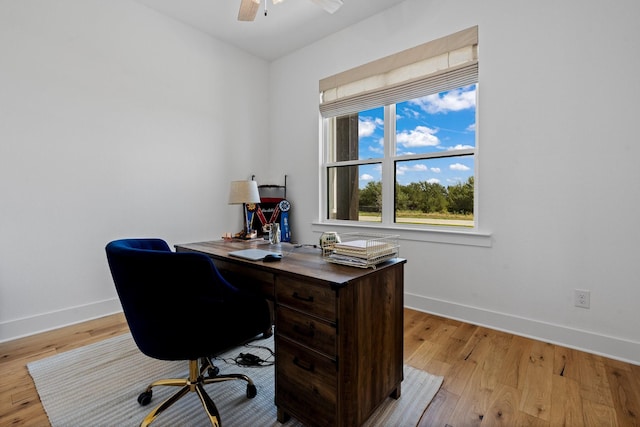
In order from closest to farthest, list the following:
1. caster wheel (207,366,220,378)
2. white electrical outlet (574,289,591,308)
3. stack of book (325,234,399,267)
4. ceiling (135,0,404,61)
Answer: stack of book (325,234,399,267) → caster wheel (207,366,220,378) → white electrical outlet (574,289,591,308) → ceiling (135,0,404,61)

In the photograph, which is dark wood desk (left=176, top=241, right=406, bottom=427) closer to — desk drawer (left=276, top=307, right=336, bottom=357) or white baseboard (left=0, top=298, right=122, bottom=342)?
desk drawer (left=276, top=307, right=336, bottom=357)

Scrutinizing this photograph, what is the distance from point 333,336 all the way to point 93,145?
2698mm

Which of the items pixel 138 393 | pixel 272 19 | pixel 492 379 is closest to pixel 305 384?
pixel 138 393

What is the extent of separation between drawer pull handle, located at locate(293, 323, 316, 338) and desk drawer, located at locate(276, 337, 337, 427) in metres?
0.07

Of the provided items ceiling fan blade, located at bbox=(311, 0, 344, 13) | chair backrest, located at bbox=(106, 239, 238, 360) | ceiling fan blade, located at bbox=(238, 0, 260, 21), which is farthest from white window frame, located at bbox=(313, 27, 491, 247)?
chair backrest, located at bbox=(106, 239, 238, 360)

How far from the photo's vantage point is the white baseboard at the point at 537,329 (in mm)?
1963

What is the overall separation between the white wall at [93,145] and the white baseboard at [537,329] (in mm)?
2488

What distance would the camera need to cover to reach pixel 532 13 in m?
2.22

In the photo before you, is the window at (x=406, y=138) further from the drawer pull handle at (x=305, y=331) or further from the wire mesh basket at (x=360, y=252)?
the drawer pull handle at (x=305, y=331)

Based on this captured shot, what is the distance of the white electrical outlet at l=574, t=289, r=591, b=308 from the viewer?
2.08m

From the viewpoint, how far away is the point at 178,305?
1239 mm

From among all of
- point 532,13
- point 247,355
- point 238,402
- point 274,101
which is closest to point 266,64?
point 274,101

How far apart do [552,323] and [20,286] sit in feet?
13.1

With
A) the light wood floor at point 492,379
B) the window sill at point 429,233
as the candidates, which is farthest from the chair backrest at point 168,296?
the window sill at point 429,233
